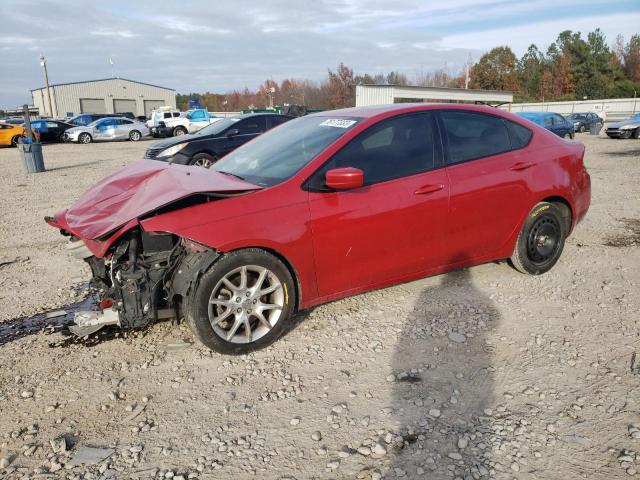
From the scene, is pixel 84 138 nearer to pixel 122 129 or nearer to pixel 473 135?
pixel 122 129

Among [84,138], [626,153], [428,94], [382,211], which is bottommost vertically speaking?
[626,153]

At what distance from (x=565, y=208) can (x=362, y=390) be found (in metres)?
3.04

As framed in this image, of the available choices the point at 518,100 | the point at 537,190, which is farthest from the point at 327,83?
the point at 537,190

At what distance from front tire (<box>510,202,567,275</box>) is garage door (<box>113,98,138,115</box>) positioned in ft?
212

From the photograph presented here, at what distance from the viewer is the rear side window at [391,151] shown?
3.77 m

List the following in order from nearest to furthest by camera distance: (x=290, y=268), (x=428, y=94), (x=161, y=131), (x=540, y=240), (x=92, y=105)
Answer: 1. (x=290, y=268)
2. (x=540, y=240)
3. (x=428, y=94)
4. (x=161, y=131)
5. (x=92, y=105)

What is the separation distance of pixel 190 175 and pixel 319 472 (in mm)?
2424

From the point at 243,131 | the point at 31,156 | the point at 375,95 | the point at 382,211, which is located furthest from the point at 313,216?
the point at 375,95

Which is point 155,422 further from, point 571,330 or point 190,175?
point 571,330

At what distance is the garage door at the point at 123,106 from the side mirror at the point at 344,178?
213 ft

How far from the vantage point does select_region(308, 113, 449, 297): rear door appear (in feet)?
11.9

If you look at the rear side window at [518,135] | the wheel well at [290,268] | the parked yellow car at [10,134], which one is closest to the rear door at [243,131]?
the rear side window at [518,135]

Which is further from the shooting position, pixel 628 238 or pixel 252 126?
pixel 252 126

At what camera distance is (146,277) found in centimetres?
336
